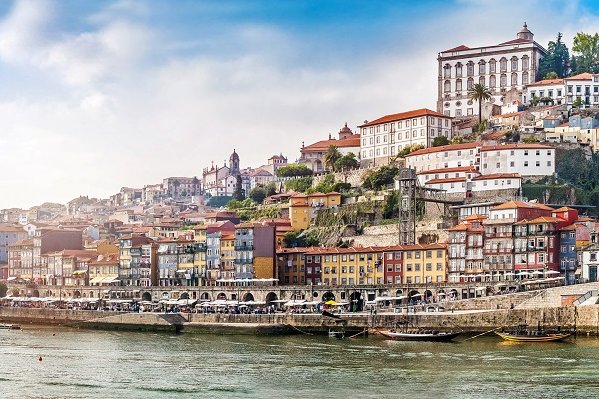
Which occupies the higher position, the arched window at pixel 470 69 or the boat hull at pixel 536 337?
the arched window at pixel 470 69

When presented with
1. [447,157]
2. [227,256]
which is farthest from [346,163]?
[227,256]

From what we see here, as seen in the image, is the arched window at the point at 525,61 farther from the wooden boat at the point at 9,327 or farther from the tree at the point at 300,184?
the wooden boat at the point at 9,327

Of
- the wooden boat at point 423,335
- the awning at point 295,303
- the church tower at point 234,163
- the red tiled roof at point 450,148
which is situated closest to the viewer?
the wooden boat at point 423,335

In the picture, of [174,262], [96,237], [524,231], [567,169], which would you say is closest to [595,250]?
[524,231]

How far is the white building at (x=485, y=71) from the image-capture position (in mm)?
119438

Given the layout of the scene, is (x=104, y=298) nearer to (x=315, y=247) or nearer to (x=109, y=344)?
(x=315, y=247)

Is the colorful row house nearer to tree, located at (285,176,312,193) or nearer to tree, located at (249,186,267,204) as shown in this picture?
tree, located at (285,176,312,193)

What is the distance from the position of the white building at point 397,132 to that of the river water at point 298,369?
4519 centimetres

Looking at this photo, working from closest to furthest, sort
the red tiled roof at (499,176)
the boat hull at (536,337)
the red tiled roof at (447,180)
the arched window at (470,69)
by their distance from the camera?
the boat hull at (536,337) < the red tiled roof at (499,176) < the red tiled roof at (447,180) < the arched window at (470,69)

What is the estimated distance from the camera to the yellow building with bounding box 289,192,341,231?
339 ft

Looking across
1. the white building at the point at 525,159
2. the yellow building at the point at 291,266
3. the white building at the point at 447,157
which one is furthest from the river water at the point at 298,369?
the white building at the point at 447,157

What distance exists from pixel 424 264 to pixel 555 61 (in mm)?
46596

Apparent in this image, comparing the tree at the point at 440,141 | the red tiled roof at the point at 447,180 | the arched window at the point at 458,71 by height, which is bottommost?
the red tiled roof at the point at 447,180

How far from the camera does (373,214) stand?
98.8 m
